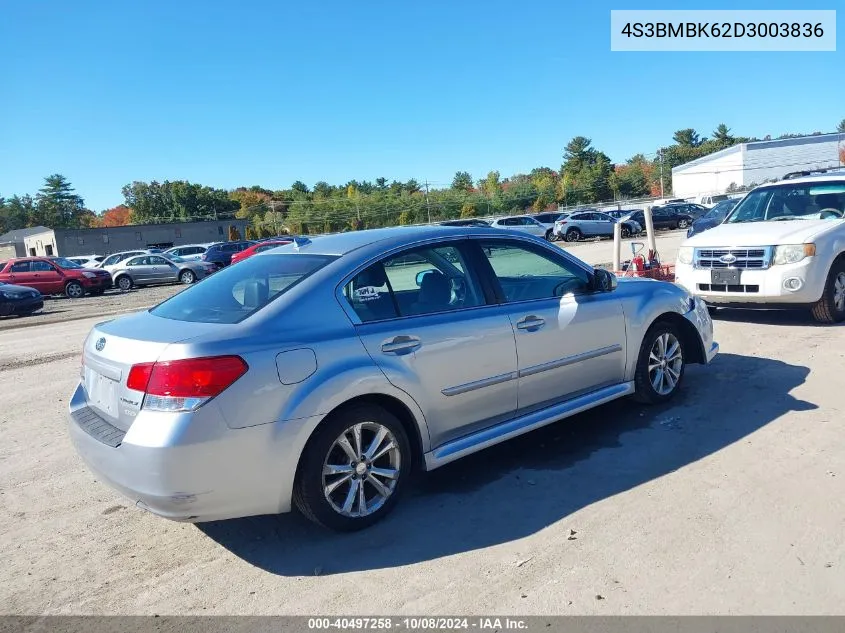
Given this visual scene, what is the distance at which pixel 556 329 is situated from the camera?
4504mm

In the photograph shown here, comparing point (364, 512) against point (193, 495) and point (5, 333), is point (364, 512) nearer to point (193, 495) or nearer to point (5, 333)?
point (193, 495)

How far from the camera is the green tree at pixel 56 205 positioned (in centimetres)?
11794

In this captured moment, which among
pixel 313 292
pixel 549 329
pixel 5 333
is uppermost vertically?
pixel 313 292

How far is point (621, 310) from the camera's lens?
498cm

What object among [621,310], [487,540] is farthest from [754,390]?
[487,540]

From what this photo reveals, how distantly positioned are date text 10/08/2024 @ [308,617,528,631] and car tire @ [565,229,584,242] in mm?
36186

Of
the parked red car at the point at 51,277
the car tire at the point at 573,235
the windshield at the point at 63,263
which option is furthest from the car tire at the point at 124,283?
the car tire at the point at 573,235

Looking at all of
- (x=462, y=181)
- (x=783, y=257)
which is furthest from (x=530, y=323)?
(x=462, y=181)

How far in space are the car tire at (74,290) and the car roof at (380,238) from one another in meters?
24.8

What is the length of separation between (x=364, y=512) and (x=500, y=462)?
1233 millimetres

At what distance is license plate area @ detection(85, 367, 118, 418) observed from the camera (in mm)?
3438

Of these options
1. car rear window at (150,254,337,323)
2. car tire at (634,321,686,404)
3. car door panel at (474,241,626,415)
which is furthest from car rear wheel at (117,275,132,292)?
car tire at (634,321,686,404)

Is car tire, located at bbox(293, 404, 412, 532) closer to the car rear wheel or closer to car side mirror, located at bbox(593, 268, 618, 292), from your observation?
car side mirror, located at bbox(593, 268, 618, 292)

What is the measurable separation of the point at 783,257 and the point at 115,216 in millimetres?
129185
